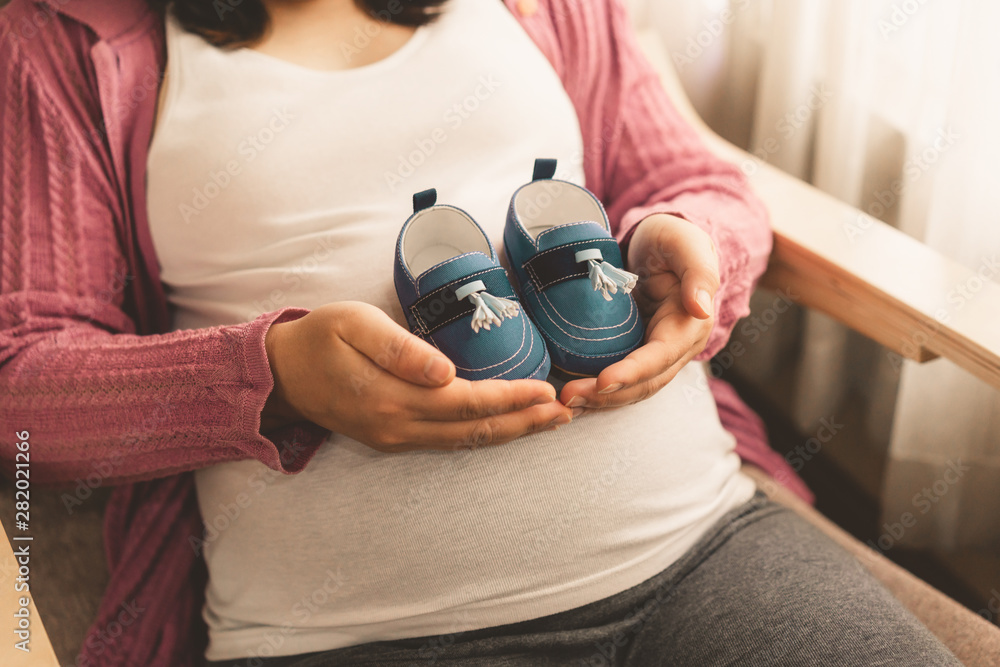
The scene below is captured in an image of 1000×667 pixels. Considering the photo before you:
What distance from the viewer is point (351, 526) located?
2.40ft

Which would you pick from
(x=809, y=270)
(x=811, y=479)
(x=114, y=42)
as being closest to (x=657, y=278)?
(x=809, y=270)

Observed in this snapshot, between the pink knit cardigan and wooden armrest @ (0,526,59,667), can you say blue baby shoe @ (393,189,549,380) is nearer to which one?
the pink knit cardigan

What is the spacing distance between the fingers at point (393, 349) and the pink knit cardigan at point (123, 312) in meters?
0.10

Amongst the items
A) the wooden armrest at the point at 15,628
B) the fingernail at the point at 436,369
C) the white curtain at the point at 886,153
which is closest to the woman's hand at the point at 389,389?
the fingernail at the point at 436,369

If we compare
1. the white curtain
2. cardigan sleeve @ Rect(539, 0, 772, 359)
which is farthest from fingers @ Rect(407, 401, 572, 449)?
the white curtain

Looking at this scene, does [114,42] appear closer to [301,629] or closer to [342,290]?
[342,290]

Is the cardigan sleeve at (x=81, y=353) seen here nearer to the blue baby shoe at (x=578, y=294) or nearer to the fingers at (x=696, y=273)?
the blue baby shoe at (x=578, y=294)

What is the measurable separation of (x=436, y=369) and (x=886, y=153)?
A: 0.87m

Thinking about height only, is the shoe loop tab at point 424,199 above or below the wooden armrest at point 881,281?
above

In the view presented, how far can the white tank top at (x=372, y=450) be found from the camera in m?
0.72

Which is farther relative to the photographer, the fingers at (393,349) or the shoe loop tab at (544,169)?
the shoe loop tab at (544,169)

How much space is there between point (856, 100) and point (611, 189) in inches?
16.2

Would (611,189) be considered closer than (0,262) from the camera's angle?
No

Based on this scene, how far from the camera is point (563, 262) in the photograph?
0.73 m
